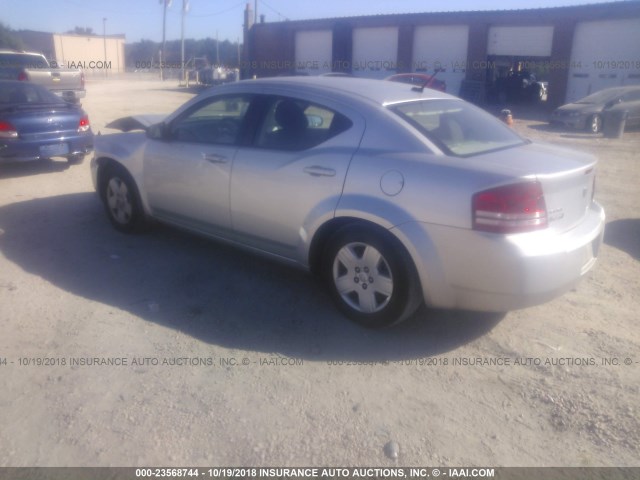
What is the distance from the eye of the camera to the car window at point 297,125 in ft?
13.8

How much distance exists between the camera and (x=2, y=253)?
217 inches

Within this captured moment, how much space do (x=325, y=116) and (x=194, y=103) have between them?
1433 millimetres

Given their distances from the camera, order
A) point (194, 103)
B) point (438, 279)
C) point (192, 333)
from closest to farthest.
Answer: point (438, 279), point (192, 333), point (194, 103)

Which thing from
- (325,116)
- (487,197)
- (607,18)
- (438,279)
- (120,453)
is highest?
(607,18)

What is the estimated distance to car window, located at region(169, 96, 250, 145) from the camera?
482cm

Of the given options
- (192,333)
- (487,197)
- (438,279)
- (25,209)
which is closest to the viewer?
(487,197)

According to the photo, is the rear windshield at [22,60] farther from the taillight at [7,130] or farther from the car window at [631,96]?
the car window at [631,96]

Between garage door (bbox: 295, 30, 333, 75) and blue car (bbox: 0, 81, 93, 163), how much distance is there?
24457mm

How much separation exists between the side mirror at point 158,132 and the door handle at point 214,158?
0.66m

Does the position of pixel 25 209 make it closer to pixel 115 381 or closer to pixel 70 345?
pixel 70 345

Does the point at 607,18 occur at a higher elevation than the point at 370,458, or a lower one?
higher

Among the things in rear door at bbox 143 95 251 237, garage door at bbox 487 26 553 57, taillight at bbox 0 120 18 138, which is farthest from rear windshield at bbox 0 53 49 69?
garage door at bbox 487 26 553 57

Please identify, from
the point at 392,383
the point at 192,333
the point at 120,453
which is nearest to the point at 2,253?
the point at 192,333

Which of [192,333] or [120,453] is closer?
[120,453]
